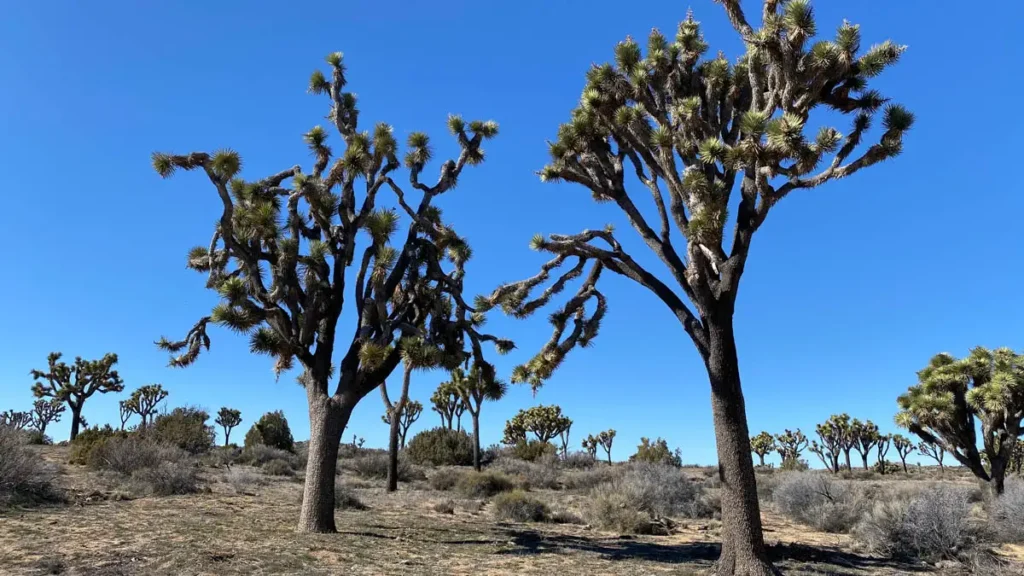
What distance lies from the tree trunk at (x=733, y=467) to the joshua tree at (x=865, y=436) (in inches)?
1670

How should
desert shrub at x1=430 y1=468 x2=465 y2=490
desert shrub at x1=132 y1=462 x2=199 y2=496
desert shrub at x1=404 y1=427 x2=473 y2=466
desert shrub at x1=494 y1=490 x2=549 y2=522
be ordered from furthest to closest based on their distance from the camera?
desert shrub at x1=404 y1=427 x2=473 y2=466
desert shrub at x1=430 y1=468 x2=465 y2=490
desert shrub at x1=494 y1=490 x2=549 y2=522
desert shrub at x1=132 y1=462 x2=199 y2=496

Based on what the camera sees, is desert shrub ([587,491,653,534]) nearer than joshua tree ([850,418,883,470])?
Yes

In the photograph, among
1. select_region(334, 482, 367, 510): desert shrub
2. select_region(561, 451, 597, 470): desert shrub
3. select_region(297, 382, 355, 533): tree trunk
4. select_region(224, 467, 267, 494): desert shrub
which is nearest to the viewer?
select_region(297, 382, 355, 533): tree trunk

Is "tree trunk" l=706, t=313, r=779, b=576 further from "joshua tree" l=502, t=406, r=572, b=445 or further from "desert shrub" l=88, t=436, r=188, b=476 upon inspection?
"joshua tree" l=502, t=406, r=572, b=445

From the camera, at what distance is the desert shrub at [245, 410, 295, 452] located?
31.8 meters

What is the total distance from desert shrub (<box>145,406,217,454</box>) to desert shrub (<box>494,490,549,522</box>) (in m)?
14.3

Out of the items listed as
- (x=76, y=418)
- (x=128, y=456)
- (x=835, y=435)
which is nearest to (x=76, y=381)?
(x=76, y=418)

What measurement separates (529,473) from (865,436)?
1213 inches

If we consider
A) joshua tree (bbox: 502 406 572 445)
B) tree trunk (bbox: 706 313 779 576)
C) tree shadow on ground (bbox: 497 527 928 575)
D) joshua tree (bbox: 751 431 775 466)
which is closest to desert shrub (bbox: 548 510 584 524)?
tree shadow on ground (bbox: 497 527 928 575)

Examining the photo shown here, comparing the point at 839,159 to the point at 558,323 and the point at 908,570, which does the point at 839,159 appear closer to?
the point at 558,323

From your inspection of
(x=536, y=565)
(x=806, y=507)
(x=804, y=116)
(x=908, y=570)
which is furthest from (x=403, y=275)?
(x=806, y=507)

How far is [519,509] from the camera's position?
49.4 feet

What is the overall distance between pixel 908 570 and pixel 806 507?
7310 millimetres

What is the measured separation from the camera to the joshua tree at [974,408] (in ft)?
52.1
